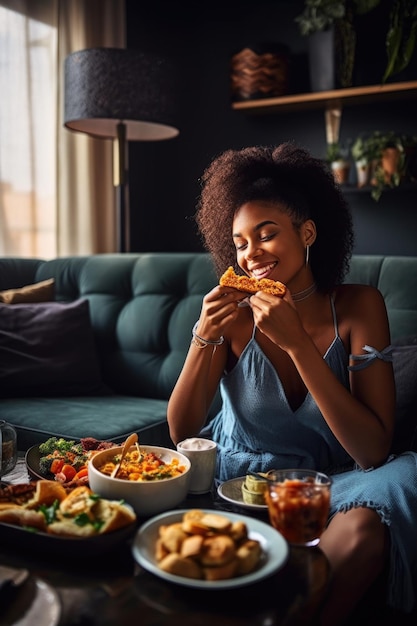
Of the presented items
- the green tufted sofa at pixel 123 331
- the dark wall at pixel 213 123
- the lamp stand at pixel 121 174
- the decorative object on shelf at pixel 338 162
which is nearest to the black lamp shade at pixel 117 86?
the lamp stand at pixel 121 174

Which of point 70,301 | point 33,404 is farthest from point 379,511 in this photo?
→ point 70,301

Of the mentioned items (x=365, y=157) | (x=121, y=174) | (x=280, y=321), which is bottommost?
(x=280, y=321)

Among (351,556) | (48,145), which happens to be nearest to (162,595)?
(351,556)

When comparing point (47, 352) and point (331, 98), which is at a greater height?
point (331, 98)

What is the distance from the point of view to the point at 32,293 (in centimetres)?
308

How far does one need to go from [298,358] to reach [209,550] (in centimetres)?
64

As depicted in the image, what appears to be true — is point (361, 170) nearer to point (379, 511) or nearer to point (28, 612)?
point (379, 511)

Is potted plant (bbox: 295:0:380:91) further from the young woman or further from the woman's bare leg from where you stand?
the woman's bare leg

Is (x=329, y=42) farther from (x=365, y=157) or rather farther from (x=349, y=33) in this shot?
(x=365, y=157)

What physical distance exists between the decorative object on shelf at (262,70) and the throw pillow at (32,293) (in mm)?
1671

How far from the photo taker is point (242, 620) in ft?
3.02

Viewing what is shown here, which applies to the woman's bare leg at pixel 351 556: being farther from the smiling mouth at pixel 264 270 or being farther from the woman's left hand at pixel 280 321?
the smiling mouth at pixel 264 270

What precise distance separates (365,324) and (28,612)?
1.11 m

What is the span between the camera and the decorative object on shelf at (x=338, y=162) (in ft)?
12.0
